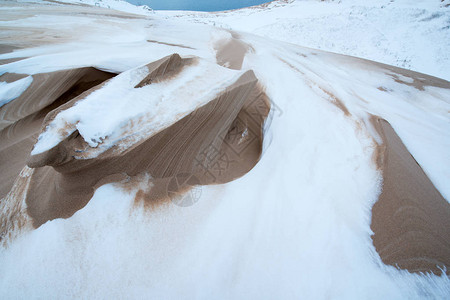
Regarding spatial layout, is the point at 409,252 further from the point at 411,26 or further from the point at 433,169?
the point at 411,26

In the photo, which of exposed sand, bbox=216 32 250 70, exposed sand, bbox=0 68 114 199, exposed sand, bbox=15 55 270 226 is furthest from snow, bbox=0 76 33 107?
exposed sand, bbox=216 32 250 70

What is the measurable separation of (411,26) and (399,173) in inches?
322

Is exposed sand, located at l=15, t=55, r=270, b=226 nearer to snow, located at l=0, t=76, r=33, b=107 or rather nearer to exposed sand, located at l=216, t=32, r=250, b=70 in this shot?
snow, located at l=0, t=76, r=33, b=107

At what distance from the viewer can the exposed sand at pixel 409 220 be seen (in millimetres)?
904

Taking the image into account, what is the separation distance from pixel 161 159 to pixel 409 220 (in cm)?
153

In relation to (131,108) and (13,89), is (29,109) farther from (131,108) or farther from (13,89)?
(131,108)

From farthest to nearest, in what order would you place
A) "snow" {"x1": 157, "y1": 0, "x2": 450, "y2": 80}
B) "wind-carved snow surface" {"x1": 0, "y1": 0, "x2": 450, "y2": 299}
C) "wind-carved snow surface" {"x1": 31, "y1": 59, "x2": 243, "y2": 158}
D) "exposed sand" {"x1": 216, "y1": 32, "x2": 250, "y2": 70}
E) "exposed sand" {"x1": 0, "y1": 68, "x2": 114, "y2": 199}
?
"snow" {"x1": 157, "y1": 0, "x2": 450, "y2": 80} < "exposed sand" {"x1": 216, "y1": 32, "x2": 250, "y2": 70} < "exposed sand" {"x1": 0, "y1": 68, "x2": 114, "y2": 199} < "wind-carved snow surface" {"x1": 31, "y1": 59, "x2": 243, "y2": 158} < "wind-carved snow surface" {"x1": 0, "y1": 0, "x2": 450, "y2": 299}

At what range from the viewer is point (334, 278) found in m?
0.87

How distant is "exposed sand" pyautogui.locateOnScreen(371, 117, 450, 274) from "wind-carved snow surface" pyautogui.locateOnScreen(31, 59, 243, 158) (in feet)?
4.38

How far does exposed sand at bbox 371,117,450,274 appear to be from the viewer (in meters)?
0.90

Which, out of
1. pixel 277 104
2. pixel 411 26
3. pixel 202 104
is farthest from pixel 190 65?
pixel 411 26

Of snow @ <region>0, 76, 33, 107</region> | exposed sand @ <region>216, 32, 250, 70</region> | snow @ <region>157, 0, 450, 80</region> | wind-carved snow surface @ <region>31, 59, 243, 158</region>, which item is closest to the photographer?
wind-carved snow surface @ <region>31, 59, 243, 158</region>

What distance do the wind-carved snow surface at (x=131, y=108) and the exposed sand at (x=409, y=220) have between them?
134 cm

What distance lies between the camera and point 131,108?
1271mm
